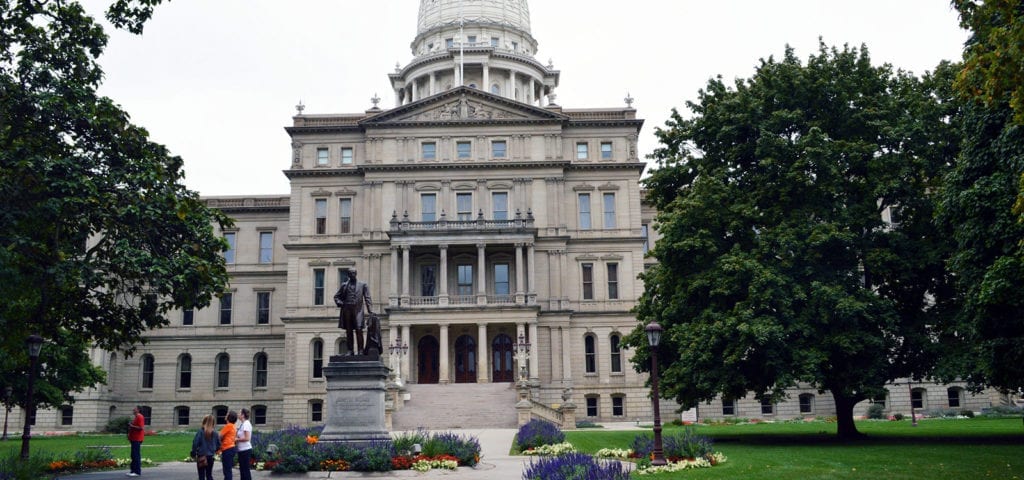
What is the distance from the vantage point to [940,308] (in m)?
29.2

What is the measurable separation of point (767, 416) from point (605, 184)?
727 inches

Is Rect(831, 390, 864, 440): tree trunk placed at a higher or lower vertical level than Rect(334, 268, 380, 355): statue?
lower

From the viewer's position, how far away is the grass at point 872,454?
64.5 ft

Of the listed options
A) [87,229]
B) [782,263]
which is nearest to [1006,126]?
[782,263]

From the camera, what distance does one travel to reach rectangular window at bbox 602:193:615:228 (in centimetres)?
5888

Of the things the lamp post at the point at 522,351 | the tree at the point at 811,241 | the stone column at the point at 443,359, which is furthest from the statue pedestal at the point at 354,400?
the stone column at the point at 443,359

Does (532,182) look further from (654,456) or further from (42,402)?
(654,456)

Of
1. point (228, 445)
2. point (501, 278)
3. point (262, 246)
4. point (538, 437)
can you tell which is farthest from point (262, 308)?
point (228, 445)

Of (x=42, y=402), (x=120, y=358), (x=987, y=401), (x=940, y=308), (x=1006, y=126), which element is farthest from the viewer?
(x=120, y=358)

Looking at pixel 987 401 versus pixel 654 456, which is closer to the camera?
pixel 654 456

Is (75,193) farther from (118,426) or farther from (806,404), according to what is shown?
(806,404)

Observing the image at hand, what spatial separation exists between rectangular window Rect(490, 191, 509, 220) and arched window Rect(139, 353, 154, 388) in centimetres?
2691

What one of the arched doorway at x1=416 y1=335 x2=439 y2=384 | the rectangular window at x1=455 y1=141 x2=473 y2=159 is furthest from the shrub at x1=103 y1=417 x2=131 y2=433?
the rectangular window at x1=455 y1=141 x2=473 y2=159

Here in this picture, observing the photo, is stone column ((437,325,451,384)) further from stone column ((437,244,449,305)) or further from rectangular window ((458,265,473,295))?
rectangular window ((458,265,473,295))
